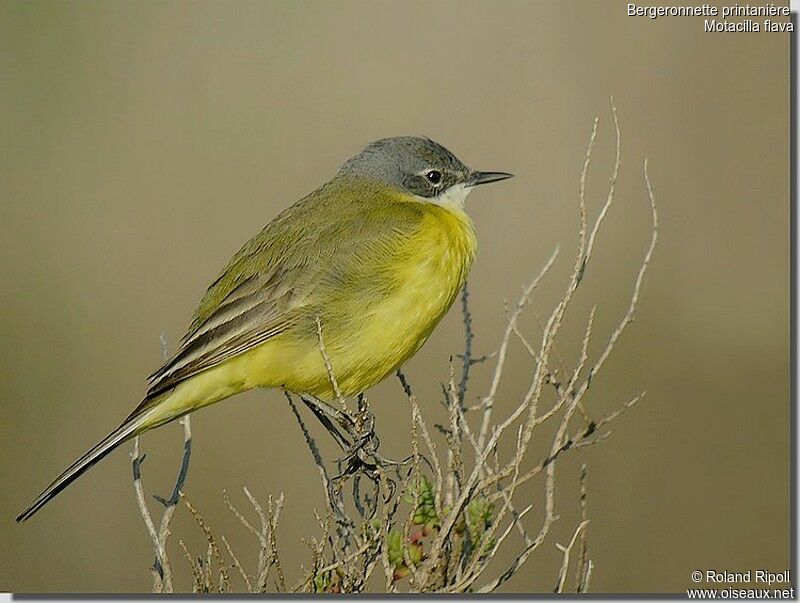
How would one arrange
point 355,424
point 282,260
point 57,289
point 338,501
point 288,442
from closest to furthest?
1. point 338,501
2. point 355,424
3. point 282,260
4. point 288,442
5. point 57,289

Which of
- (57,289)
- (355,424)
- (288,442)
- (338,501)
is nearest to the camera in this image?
(338,501)

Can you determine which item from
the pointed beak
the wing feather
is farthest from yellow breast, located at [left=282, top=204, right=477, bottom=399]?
the pointed beak

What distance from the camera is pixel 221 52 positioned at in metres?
6.59

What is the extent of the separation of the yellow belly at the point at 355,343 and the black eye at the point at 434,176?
1.94 ft

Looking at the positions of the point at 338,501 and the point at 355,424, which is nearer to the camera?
the point at 338,501

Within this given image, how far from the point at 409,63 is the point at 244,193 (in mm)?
1208

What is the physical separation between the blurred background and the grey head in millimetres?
1419

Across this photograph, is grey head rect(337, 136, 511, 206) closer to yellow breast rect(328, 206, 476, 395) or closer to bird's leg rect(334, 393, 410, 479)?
yellow breast rect(328, 206, 476, 395)

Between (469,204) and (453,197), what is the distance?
131 centimetres

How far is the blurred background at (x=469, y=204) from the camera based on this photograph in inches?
234

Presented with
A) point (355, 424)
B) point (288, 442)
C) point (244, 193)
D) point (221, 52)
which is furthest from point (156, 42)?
point (355, 424)

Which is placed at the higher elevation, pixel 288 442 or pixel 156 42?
pixel 156 42

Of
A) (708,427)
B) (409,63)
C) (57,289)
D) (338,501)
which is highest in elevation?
(409,63)

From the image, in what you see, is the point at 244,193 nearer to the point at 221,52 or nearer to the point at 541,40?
the point at 221,52
